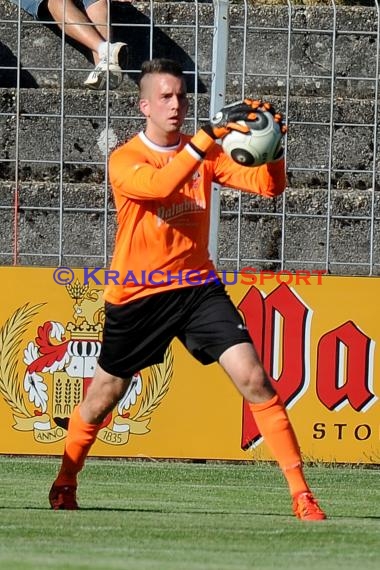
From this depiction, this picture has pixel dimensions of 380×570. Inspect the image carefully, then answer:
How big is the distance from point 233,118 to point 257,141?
0.48 ft

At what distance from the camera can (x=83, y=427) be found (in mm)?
6762

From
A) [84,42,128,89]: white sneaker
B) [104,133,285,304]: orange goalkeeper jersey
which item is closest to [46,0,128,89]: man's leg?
[84,42,128,89]: white sneaker

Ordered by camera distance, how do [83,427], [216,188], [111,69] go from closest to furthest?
1. [83,427]
2. [216,188]
3. [111,69]

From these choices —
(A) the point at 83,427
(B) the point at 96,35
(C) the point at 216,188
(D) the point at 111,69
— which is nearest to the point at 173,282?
(A) the point at 83,427

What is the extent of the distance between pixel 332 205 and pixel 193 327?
400cm

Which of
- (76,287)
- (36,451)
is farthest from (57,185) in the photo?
(36,451)

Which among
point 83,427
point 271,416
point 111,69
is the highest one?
point 111,69

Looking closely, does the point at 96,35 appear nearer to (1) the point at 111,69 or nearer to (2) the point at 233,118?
(1) the point at 111,69

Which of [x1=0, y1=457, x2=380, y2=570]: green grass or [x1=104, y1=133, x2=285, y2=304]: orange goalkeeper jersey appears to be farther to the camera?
[x1=104, y1=133, x2=285, y2=304]: orange goalkeeper jersey

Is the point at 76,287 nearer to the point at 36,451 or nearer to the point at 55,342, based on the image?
the point at 55,342

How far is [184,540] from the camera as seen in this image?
552 centimetres

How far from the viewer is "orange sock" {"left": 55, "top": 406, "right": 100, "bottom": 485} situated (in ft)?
22.1

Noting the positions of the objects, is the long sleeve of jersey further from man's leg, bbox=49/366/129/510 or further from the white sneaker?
the white sneaker

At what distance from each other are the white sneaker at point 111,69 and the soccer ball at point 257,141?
3992 mm
